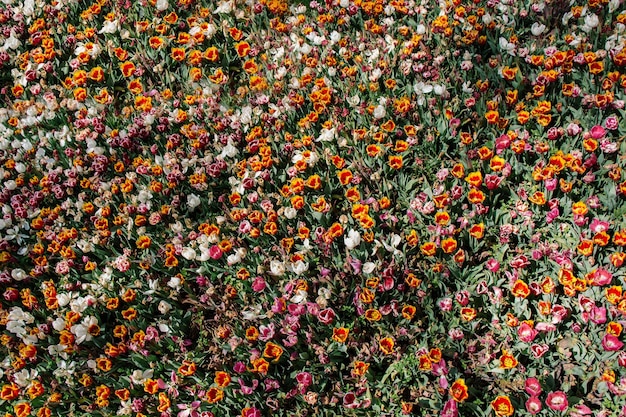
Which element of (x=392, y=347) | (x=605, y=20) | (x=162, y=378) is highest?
(x=605, y=20)

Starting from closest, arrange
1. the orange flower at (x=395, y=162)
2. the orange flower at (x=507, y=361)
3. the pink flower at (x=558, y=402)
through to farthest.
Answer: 1. the pink flower at (x=558, y=402)
2. the orange flower at (x=507, y=361)
3. the orange flower at (x=395, y=162)

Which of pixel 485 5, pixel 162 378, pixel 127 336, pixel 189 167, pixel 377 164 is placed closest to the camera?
pixel 162 378

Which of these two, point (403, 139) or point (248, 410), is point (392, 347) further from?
point (403, 139)

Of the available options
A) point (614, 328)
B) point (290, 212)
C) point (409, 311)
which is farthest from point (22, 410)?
point (614, 328)

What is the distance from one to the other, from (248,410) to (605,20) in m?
2.88

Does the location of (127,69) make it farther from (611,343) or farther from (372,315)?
(611,343)

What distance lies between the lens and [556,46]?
3363 millimetres

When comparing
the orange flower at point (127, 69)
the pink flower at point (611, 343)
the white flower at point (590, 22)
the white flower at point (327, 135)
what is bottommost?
the pink flower at point (611, 343)

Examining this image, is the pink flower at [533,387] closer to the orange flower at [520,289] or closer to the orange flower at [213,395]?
the orange flower at [520,289]

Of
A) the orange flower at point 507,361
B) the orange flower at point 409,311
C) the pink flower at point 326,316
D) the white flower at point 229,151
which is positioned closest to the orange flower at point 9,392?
the pink flower at point 326,316

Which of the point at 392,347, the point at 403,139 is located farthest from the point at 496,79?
the point at 392,347

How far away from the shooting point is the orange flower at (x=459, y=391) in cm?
221

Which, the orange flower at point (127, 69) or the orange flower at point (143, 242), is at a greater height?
the orange flower at point (127, 69)

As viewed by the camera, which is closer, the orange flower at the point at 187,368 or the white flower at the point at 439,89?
the orange flower at the point at 187,368
